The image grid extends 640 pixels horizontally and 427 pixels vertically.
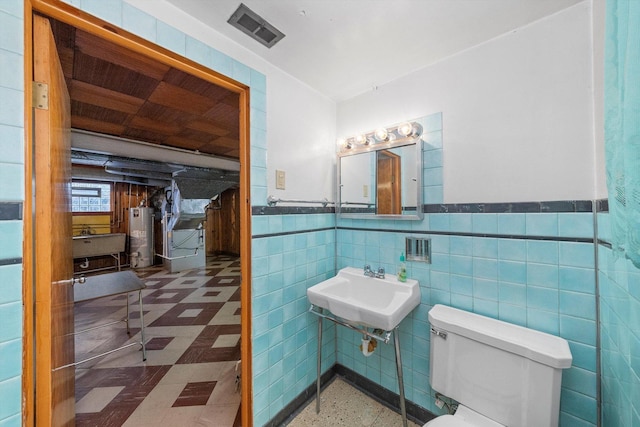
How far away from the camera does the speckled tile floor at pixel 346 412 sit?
1.48 metres

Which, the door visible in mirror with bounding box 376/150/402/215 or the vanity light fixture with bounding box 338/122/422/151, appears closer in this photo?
the vanity light fixture with bounding box 338/122/422/151

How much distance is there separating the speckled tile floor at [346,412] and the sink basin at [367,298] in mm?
659

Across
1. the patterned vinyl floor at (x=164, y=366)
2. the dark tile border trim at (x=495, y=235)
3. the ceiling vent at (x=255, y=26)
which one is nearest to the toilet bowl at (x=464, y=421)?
the dark tile border trim at (x=495, y=235)

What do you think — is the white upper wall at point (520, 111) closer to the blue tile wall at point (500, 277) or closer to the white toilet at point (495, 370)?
the blue tile wall at point (500, 277)

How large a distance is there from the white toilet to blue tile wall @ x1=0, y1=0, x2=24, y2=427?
151 cm

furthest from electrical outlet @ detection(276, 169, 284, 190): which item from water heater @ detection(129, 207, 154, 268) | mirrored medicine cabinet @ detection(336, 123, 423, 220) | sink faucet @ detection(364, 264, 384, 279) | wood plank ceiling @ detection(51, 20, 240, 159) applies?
water heater @ detection(129, 207, 154, 268)

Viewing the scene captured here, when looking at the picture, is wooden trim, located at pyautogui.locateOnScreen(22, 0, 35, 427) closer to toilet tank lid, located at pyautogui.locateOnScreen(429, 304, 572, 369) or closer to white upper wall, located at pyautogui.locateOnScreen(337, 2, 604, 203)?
toilet tank lid, located at pyautogui.locateOnScreen(429, 304, 572, 369)

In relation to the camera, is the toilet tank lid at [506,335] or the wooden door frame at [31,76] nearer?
the wooden door frame at [31,76]

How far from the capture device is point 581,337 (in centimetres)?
104

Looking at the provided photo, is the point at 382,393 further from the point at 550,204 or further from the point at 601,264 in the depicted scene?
the point at 550,204

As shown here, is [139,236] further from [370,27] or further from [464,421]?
[464,421]

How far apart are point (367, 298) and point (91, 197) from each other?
6528mm

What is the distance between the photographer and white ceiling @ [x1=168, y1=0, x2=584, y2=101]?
1.05 metres

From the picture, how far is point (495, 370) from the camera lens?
1058 mm
